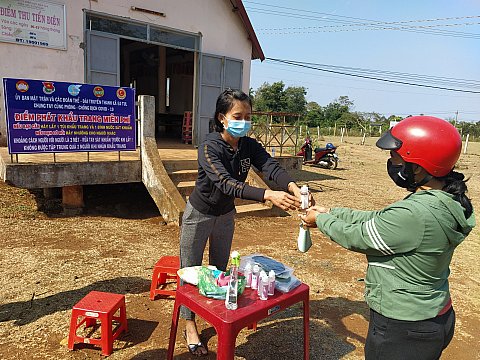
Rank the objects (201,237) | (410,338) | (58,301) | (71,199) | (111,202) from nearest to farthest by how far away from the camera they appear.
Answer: (410,338)
(201,237)
(58,301)
(71,199)
(111,202)

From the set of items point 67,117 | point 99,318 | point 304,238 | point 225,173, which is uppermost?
point 67,117

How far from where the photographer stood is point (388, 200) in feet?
31.1

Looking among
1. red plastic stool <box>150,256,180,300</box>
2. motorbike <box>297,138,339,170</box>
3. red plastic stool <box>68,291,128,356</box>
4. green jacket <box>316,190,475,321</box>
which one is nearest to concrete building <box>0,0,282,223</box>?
red plastic stool <box>150,256,180,300</box>

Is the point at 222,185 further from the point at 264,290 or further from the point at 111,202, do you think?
the point at 111,202

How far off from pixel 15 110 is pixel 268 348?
4739 mm

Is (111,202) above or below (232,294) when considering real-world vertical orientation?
below

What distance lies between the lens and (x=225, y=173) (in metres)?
2.44

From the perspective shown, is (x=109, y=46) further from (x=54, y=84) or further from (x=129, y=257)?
(x=129, y=257)

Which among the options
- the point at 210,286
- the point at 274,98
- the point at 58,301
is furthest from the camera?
the point at 274,98

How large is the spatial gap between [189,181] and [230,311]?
16.3 feet

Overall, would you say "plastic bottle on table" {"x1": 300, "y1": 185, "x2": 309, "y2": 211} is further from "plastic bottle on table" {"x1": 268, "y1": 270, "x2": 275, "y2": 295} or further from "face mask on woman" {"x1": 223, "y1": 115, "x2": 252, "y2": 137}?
"face mask on woman" {"x1": 223, "y1": 115, "x2": 252, "y2": 137}

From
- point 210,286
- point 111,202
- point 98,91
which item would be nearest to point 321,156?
point 111,202

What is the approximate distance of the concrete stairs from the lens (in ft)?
21.4

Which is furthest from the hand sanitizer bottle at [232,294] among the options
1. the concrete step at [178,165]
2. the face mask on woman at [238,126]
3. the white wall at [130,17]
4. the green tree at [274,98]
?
the green tree at [274,98]
